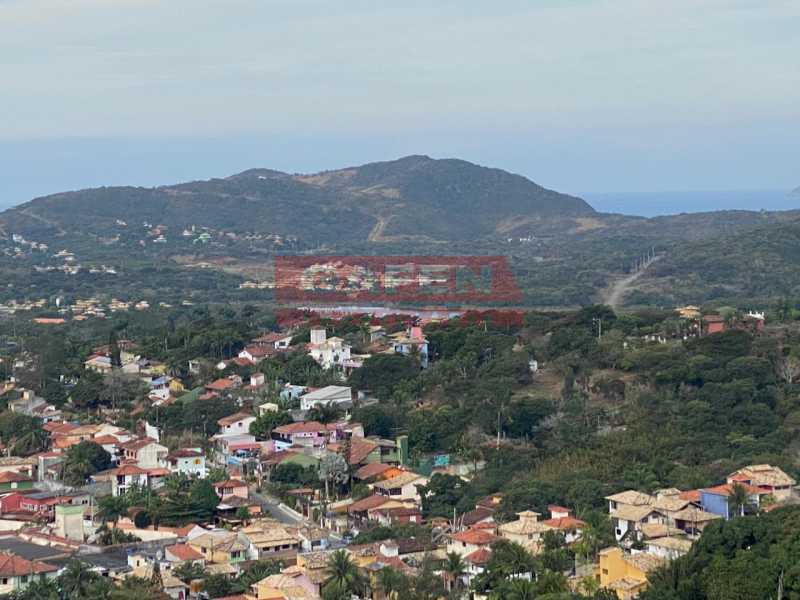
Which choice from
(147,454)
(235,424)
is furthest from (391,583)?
(235,424)

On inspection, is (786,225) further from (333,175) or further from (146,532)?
(333,175)

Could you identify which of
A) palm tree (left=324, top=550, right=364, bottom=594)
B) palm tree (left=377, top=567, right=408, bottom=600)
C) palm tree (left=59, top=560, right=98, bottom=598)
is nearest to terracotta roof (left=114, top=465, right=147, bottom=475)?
palm tree (left=59, top=560, right=98, bottom=598)

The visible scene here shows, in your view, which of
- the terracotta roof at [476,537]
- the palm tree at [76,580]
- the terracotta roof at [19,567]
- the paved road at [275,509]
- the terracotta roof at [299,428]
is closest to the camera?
the palm tree at [76,580]

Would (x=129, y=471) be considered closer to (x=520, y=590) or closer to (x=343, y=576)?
(x=343, y=576)

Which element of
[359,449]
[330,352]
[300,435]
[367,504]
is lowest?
[367,504]

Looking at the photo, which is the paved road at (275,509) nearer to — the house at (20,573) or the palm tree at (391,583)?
the house at (20,573)

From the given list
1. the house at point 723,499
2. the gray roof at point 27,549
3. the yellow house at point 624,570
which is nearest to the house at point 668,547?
the yellow house at point 624,570

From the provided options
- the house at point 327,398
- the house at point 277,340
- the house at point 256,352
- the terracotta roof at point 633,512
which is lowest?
the terracotta roof at point 633,512
